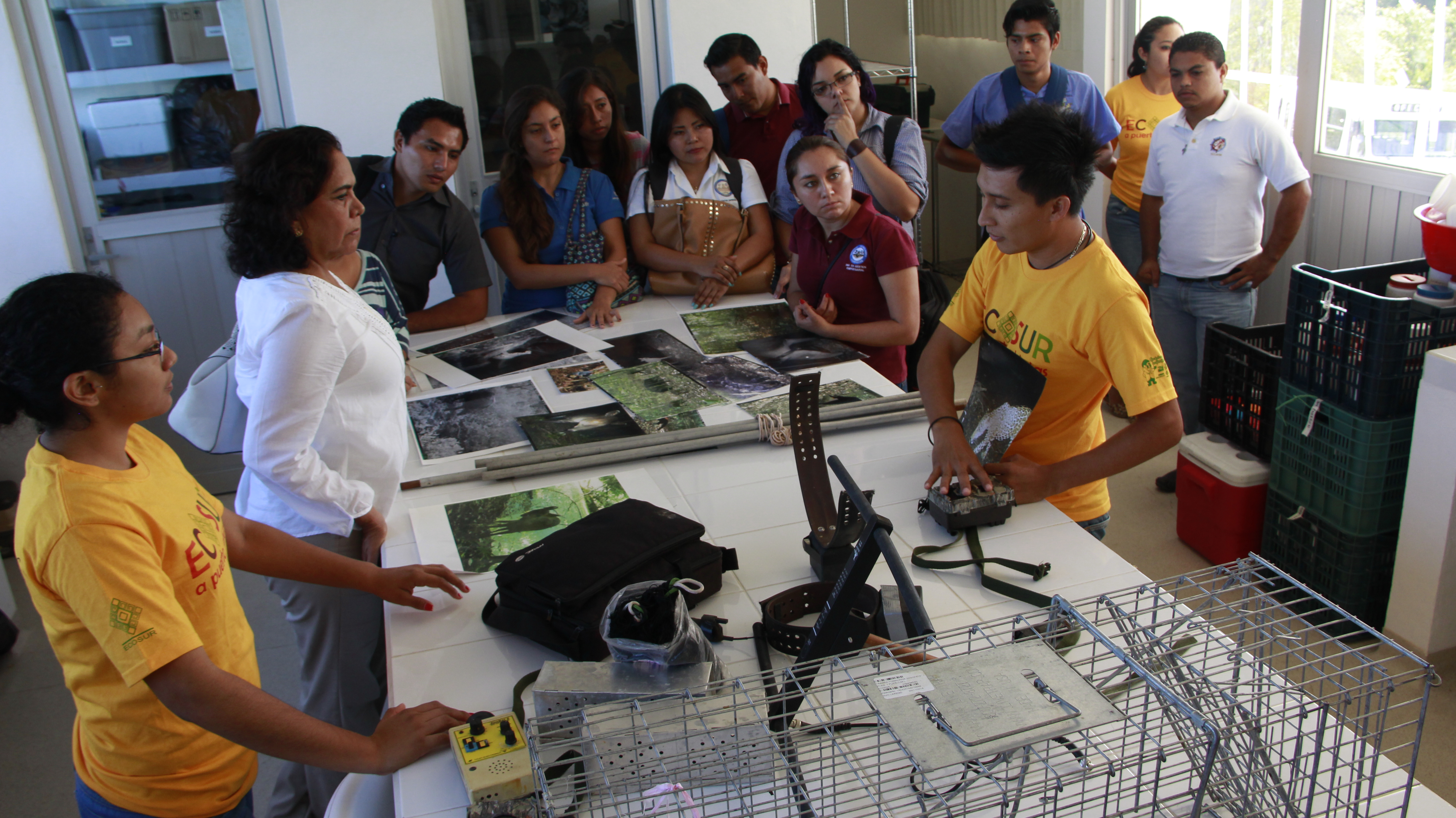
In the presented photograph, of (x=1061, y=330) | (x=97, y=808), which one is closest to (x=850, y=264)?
(x=1061, y=330)

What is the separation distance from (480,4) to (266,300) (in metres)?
3.07

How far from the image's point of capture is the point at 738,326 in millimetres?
2916

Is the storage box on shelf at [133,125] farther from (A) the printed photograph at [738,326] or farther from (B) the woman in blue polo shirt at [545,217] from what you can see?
(A) the printed photograph at [738,326]

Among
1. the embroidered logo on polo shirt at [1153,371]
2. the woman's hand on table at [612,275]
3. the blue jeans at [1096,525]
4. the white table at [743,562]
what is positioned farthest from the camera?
the woman's hand on table at [612,275]

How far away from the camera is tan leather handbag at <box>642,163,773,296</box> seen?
3.21m

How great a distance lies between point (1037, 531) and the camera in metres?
1.72

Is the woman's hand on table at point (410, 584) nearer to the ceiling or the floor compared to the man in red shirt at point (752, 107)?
nearer to the floor

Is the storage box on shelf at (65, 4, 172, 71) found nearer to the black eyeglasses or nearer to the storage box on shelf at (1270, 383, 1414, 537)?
the black eyeglasses

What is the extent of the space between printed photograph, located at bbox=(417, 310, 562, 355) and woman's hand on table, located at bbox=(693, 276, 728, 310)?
44cm

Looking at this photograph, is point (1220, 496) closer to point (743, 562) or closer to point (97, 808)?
point (743, 562)

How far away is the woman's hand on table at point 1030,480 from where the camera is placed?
5.79 ft

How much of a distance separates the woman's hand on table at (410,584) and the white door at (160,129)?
9.24 feet

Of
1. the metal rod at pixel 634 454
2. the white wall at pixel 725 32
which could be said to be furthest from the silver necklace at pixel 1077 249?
the white wall at pixel 725 32

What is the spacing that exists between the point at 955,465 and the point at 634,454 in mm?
671
